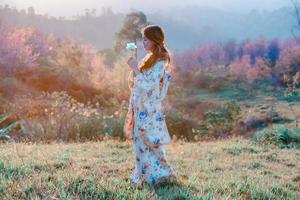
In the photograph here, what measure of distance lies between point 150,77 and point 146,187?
121 centimetres

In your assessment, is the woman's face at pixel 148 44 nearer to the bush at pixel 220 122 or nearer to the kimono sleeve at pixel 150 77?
the kimono sleeve at pixel 150 77

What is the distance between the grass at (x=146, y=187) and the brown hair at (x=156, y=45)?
4.62ft

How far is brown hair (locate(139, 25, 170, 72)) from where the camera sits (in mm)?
4973

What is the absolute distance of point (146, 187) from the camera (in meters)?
4.82

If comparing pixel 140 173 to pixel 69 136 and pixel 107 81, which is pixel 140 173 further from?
pixel 107 81

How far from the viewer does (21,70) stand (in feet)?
89.6

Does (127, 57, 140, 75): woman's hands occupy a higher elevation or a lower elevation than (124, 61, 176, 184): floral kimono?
higher

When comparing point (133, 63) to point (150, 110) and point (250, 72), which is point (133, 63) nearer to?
point (150, 110)

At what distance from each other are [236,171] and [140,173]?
211 centimetres

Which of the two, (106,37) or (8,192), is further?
(106,37)

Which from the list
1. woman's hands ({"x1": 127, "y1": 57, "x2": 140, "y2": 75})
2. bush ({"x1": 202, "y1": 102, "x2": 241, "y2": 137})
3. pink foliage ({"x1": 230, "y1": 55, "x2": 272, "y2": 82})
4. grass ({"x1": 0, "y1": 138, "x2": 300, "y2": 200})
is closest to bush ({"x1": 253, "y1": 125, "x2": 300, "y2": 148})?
grass ({"x1": 0, "y1": 138, "x2": 300, "y2": 200})

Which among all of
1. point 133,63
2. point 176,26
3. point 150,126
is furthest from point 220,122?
point 176,26

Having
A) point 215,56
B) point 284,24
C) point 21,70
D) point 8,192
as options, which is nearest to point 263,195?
point 8,192

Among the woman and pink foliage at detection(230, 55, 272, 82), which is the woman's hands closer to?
the woman
